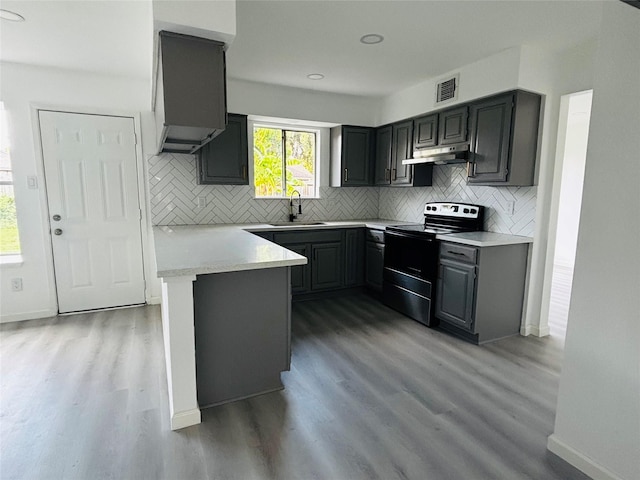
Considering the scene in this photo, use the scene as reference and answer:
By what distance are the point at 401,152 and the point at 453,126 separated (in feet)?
2.70

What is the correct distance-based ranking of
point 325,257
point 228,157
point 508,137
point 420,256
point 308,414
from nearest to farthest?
point 308,414 < point 508,137 < point 420,256 < point 228,157 < point 325,257

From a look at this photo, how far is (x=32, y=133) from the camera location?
3.42 m

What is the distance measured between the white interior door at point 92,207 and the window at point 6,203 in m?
0.30

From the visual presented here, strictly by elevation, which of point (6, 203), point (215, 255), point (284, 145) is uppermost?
point (284, 145)

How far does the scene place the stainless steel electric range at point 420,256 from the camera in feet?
11.2

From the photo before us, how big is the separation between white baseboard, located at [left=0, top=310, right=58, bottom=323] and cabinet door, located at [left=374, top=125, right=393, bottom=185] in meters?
3.98

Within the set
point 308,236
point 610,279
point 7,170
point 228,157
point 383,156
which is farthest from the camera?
point 383,156

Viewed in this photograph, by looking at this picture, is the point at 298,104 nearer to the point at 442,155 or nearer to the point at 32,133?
the point at 442,155

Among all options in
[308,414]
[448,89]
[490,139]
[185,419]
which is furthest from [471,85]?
[185,419]

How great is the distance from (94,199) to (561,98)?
15.0 ft

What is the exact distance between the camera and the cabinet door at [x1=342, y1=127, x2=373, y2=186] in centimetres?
453

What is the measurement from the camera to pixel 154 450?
1.78 metres

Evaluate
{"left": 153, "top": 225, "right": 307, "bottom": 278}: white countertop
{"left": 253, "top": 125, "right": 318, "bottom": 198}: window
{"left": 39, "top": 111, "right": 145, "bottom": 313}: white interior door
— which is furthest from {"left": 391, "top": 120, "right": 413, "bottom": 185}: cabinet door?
{"left": 39, "top": 111, "right": 145, "bottom": 313}: white interior door

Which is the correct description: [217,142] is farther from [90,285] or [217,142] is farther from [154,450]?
[154,450]
